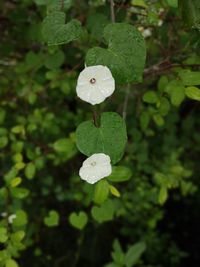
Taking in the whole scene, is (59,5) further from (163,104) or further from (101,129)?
(163,104)

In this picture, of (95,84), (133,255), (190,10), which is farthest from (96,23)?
(133,255)

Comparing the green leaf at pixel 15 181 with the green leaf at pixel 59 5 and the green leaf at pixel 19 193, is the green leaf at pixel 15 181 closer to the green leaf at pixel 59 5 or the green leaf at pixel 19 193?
the green leaf at pixel 19 193

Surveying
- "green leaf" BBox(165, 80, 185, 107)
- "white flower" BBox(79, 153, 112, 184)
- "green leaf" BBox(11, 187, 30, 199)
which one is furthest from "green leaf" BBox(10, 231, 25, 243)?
"green leaf" BBox(165, 80, 185, 107)

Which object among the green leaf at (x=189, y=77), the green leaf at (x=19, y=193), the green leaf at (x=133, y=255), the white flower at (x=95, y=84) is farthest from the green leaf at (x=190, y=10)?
the green leaf at (x=133, y=255)

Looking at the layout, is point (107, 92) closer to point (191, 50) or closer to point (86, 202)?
point (191, 50)

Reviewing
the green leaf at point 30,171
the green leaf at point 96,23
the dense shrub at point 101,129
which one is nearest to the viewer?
the dense shrub at point 101,129

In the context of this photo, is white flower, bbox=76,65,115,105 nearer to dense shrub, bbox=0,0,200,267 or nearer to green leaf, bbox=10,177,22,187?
dense shrub, bbox=0,0,200,267
